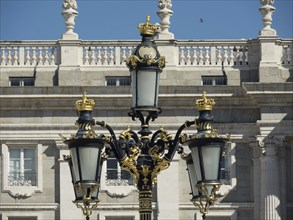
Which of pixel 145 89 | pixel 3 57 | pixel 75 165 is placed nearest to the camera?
pixel 75 165

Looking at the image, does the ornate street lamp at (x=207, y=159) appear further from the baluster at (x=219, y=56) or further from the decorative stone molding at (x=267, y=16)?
the baluster at (x=219, y=56)

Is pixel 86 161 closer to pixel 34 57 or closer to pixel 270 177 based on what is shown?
pixel 270 177

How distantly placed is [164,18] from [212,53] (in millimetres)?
2030

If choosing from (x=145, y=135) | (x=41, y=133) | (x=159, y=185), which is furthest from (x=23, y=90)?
(x=145, y=135)

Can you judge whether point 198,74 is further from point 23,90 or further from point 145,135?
point 145,135

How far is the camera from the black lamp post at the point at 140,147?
91.8ft

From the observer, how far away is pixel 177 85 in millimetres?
59375

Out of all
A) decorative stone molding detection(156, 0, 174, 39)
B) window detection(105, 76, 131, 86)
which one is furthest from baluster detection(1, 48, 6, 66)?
decorative stone molding detection(156, 0, 174, 39)

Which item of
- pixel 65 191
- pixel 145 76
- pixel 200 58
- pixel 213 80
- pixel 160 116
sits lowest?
pixel 145 76

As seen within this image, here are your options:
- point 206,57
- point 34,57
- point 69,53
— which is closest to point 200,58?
point 206,57

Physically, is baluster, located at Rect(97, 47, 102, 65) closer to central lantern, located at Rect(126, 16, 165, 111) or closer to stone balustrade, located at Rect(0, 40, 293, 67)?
stone balustrade, located at Rect(0, 40, 293, 67)

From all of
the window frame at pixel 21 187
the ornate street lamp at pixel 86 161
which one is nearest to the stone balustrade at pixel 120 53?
the window frame at pixel 21 187

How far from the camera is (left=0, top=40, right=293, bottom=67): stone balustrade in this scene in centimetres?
5981

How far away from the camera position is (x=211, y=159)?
27812 millimetres
